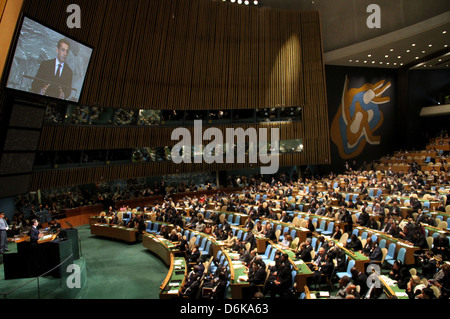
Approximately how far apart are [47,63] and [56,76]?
0.66 meters

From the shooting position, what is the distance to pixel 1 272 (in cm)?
892

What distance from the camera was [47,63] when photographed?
912 cm

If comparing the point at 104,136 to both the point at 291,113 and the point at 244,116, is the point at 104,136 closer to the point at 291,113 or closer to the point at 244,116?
the point at 244,116

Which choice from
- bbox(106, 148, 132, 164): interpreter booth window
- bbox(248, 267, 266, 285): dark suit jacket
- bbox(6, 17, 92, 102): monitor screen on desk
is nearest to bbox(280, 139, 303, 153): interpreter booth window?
bbox(106, 148, 132, 164): interpreter booth window

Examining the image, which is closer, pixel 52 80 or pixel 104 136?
pixel 52 80

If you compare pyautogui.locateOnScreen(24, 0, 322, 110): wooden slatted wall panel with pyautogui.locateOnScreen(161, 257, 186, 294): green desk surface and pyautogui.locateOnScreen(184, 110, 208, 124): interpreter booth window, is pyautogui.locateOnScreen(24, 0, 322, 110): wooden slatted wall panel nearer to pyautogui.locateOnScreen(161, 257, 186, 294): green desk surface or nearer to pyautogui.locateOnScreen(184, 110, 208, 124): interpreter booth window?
pyautogui.locateOnScreen(184, 110, 208, 124): interpreter booth window

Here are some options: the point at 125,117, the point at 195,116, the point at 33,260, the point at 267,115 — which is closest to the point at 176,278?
the point at 33,260

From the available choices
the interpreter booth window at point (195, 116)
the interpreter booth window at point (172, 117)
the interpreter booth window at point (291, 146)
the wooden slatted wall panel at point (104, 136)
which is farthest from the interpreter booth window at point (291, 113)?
the interpreter booth window at point (172, 117)

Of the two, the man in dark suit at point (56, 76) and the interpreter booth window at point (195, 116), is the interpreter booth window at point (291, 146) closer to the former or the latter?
the interpreter booth window at point (195, 116)

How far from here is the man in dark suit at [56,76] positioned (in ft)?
29.6

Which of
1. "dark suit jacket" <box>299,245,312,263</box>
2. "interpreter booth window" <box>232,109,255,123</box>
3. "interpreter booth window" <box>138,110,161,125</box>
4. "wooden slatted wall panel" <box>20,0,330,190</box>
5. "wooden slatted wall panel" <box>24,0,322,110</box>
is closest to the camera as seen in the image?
"dark suit jacket" <box>299,245,312,263</box>

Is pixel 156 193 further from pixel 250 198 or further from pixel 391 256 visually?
pixel 391 256

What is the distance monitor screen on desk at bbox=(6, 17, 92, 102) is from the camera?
8117 millimetres

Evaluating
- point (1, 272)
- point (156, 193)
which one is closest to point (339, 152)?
point (156, 193)
